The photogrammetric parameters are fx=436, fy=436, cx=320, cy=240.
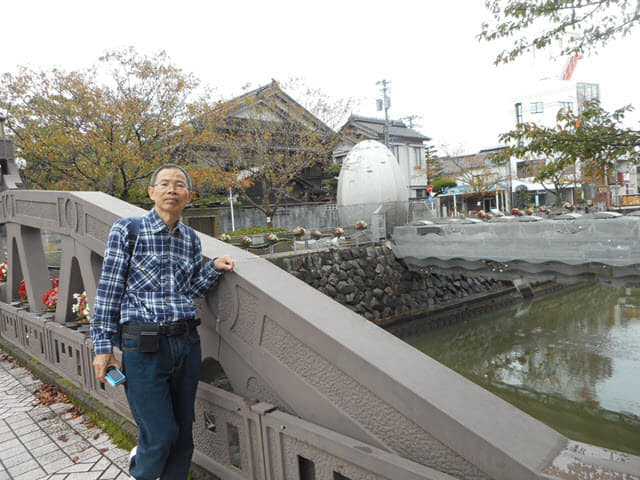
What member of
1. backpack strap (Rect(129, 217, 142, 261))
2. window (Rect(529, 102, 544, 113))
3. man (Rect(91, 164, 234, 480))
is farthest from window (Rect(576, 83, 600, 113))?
backpack strap (Rect(129, 217, 142, 261))

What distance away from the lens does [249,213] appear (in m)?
21.5

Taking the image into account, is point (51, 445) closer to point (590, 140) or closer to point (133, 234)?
point (133, 234)

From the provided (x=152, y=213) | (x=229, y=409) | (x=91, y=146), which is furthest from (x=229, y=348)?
(x=91, y=146)

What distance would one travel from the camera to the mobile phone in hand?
2277 millimetres

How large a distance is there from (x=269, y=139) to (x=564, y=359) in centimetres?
1333

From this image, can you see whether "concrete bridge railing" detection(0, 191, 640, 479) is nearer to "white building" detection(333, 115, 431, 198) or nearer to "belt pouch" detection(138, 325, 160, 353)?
"belt pouch" detection(138, 325, 160, 353)

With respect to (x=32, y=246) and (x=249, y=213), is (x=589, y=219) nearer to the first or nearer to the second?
(x=32, y=246)

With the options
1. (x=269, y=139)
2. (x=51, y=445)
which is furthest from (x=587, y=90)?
(x=51, y=445)

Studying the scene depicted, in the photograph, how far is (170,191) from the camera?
2.48 meters

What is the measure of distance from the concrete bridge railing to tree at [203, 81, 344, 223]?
47.8 feet

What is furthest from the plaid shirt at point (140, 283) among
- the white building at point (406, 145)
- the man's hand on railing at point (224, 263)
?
the white building at point (406, 145)

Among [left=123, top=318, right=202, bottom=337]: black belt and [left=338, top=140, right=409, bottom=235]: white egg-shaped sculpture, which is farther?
[left=338, top=140, right=409, bottom=235]: white egg-shaped sculpture

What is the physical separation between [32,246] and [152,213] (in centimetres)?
458

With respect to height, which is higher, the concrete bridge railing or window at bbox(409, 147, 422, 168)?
window at bbox(409, 147, 422, 168)
